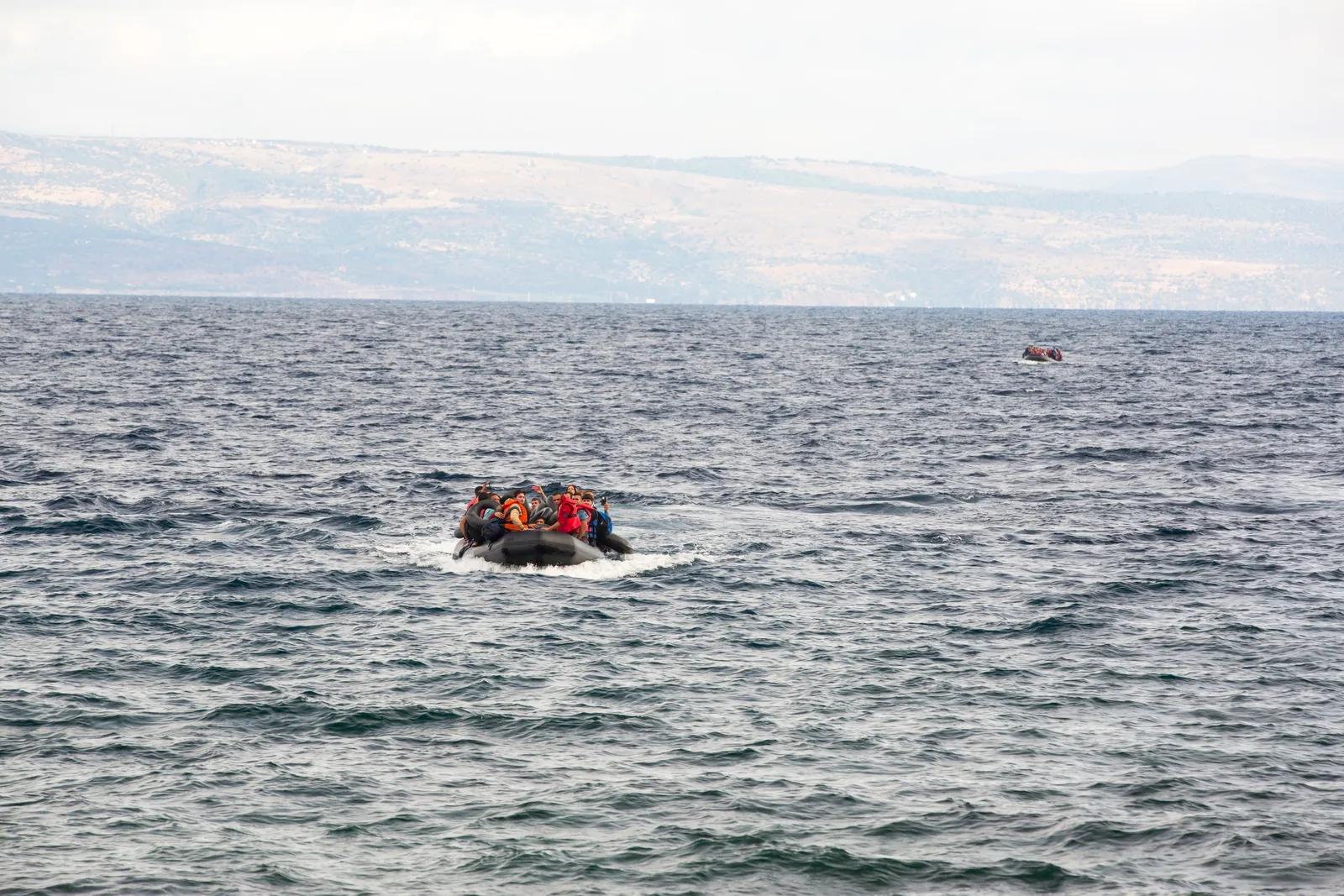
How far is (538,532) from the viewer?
1469 inches

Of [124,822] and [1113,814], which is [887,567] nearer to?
[1113,814]

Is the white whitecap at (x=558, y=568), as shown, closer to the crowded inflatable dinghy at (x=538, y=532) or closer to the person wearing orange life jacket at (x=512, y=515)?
the crowded inflatable dinghy at (x=538, y=532)

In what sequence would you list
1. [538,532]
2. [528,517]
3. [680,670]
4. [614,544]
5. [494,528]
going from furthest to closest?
[528,517]
[614,544]
[494,528]
[538,532]
[680,670]

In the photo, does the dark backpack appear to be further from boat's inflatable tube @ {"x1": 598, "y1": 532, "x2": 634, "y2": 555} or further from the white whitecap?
boat's inflatable tube @ {"x1": 598, "y1": 532, "x2": 634, "y2": 555}

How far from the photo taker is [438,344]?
14788 cm

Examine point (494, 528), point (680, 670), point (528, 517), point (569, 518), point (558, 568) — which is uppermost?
point (569, 518)

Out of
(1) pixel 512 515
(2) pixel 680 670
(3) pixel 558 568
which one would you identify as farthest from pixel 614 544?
(2) pixel 680 670

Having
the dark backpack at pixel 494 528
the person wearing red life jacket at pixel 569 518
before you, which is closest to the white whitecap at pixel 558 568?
the dark backpack at pixel 494 528

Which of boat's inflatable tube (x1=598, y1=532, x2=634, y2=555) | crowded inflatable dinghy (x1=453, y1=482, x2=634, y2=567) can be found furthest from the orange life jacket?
boat's inflatable tube (x1=598, y1=532, x2=634, y2=555)

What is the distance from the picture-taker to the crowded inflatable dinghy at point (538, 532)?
122 ft

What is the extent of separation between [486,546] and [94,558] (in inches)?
364

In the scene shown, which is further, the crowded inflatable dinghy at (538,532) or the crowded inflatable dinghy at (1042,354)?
the crowded inflatable dinghy at (1042,354)

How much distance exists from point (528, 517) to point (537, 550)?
6.58ft

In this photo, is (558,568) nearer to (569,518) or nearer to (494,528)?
(569,518)
